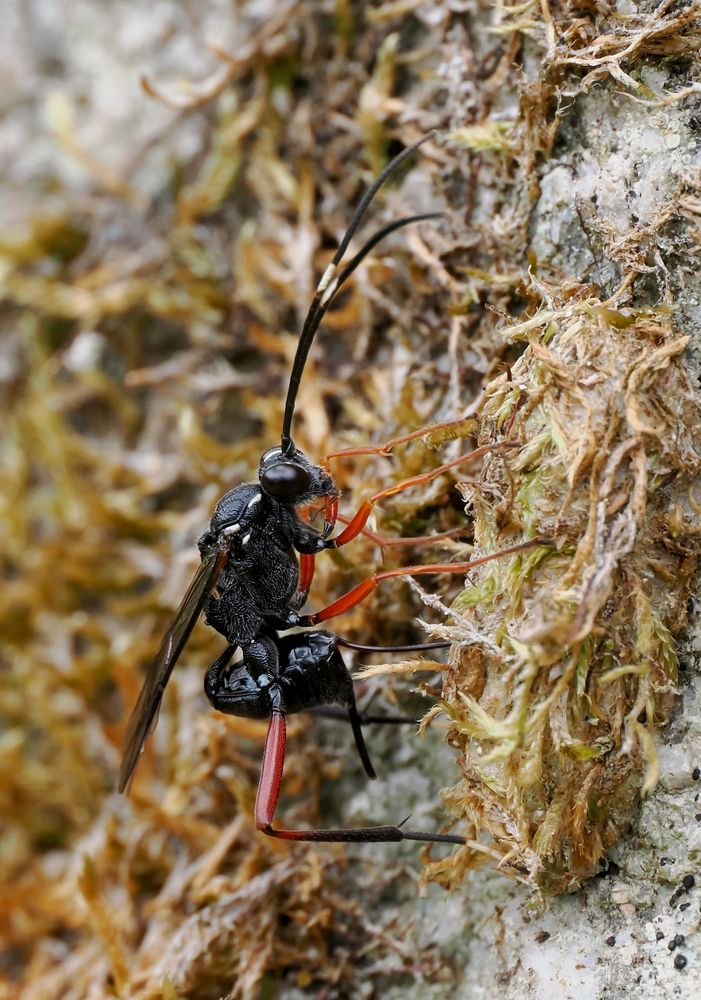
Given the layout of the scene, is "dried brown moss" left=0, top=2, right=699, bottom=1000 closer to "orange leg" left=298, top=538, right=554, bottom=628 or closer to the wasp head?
"orange leg" left=298, top=538, right=554, bottom=628

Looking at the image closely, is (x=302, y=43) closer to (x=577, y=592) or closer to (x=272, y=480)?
(x=272, y=480)

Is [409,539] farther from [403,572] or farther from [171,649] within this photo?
[171,649]

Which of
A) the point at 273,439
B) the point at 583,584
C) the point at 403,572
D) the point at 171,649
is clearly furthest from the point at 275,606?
the point at 583,584

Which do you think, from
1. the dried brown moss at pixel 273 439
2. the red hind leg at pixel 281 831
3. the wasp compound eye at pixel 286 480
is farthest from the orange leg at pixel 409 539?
the red hind leg at pixel 281 831

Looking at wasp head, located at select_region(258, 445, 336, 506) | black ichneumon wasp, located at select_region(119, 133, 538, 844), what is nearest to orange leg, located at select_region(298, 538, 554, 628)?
black ichneumon wasp, located at select_region(119, 133, 538, 844)

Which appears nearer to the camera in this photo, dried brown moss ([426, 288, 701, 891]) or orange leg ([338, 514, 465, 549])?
dried brown moss ([426, 288, 701, 891])

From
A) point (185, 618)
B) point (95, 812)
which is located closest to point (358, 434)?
point (185, 618)

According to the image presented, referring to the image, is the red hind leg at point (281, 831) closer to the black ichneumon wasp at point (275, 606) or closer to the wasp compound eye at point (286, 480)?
the black ichneumon wasp at point (275, 606)
